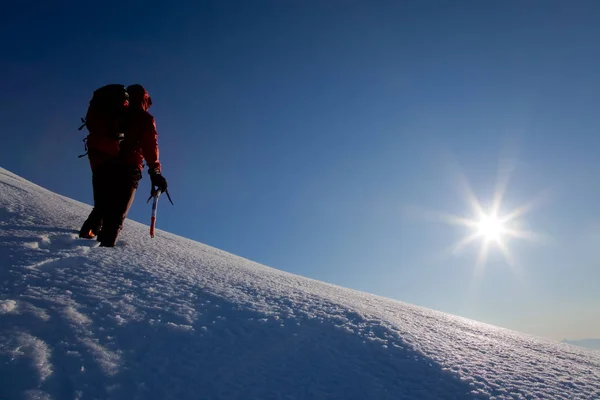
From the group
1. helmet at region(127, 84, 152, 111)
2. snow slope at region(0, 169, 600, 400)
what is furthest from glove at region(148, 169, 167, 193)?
snow slope at region(0, 169, 600, 400)

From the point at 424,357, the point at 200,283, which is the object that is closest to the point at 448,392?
the point at 424,357

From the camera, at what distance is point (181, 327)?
199cm

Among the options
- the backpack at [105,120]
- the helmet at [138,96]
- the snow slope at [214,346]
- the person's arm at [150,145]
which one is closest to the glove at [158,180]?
the person's arm at [150,145]

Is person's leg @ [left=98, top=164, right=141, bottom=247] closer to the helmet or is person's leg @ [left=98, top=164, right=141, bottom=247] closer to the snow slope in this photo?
the snow slope

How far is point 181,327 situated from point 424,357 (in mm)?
1423

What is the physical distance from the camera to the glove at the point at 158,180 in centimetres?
401

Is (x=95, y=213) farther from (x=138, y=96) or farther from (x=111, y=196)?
(x=138, y=96)

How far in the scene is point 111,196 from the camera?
3732 mm

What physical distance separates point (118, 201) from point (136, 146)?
26.4 inches

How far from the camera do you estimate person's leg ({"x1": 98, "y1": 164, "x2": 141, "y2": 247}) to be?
3479mm

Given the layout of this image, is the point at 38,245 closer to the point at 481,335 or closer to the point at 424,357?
the point at 424,357

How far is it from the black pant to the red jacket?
0.08 metres

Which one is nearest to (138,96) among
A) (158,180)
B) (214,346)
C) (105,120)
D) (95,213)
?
(105,120)

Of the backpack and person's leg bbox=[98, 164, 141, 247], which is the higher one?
the backpack
